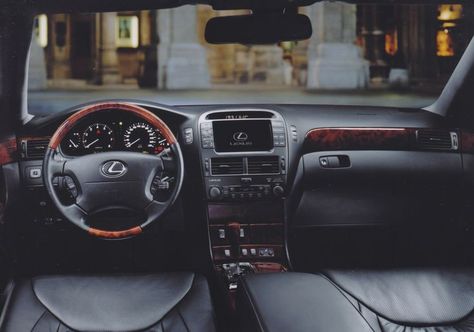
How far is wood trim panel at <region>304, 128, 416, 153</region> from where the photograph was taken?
12.7ft

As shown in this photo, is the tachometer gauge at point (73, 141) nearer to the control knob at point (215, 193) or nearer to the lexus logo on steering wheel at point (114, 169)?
the lexus logo on steering wheel at point (114, 169)

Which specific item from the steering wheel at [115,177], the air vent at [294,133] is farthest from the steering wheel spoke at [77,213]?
the air vent at [294,133]

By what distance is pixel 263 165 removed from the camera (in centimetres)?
370

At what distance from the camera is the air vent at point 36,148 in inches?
140

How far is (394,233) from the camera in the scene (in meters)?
3.91

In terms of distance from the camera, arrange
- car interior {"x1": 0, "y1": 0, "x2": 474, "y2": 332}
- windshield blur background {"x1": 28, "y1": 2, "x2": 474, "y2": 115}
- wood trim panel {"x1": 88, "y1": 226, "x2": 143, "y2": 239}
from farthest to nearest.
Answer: windshield blur background {"x1": 28, "y1": 2, "x2": 474, "y2": 115}
wood trim panel {"x1": 88, "y1": 226, "x2": 143, "y2": 239}
car interior {"x1": 0, "y1": 0, "x2": 474, "y2": 332}

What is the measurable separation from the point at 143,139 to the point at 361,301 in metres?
1.29

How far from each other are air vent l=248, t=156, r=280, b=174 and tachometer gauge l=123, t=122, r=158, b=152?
0.53 meters

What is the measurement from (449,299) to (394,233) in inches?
44.8

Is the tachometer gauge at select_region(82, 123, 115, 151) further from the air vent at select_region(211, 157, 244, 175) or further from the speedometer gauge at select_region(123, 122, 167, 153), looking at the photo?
the air vent at select_region(211, 157, 244, 175)

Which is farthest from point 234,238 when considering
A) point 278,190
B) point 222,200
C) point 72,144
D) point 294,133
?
point 72,144

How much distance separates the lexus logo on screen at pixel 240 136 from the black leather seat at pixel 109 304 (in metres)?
0.75

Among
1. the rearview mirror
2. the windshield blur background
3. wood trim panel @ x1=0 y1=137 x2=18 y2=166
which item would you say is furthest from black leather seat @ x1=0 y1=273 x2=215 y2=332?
the windshield blur background

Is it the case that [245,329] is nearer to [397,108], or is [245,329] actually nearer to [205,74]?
[397,108]
